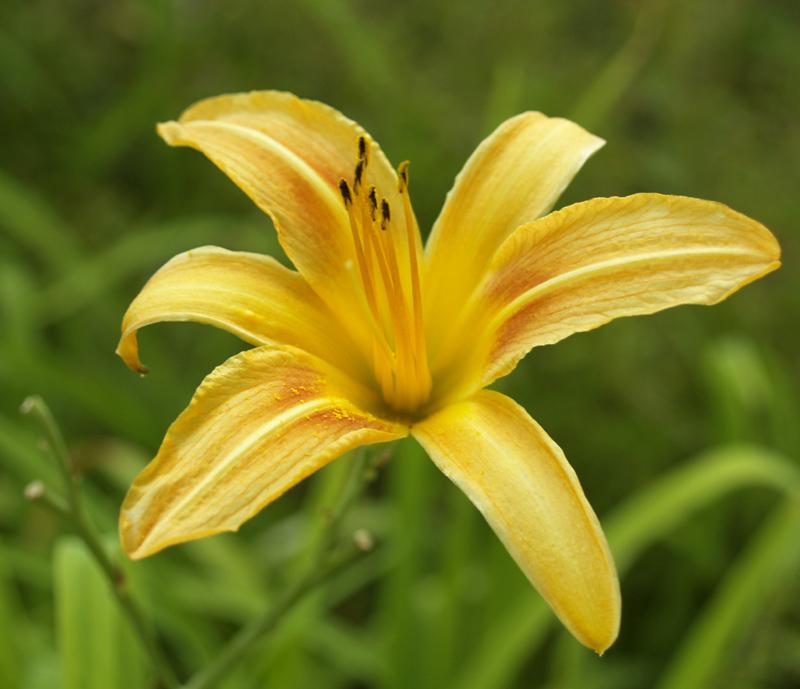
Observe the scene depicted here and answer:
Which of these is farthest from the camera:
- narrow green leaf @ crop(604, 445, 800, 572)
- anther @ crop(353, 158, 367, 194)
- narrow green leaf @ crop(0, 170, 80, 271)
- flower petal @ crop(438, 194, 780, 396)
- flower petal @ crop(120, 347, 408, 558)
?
narrow green leaf @ crop(0, 170, 80, 271)

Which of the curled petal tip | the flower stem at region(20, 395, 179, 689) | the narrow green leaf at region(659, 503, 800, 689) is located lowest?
the narrow green leaf at region(659, 503, 800, 689)

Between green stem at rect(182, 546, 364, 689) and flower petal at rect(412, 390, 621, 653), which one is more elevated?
flower petal at rect(412, 390, 621, 653)

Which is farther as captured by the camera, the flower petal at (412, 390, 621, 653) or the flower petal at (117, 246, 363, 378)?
the flower petal at (117, 246, 363, 378)

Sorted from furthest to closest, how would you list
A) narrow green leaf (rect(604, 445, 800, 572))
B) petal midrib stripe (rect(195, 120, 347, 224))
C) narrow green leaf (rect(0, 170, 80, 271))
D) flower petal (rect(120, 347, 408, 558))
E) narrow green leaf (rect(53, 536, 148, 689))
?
narrow green leaf (rect(0, 170, 80, 271)) < narrow green leaf (rect(604, 445, 800, 572)) < narrow green leaf (rect(53, 536, 148, 689)) < petal midrib stripe (rect(195, 120, 347, 224)) < flower petal (rect(120, 347, 408, 558))

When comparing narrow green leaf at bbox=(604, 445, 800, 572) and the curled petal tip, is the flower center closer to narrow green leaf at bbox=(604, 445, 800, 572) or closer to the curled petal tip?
the curled petal tip

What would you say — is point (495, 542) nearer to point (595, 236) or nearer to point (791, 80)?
point (595, 236)

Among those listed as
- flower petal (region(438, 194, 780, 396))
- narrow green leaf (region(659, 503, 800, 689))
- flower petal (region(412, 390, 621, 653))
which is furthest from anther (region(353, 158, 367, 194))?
narrow green leaf (region(659, 503, 800, 689))
